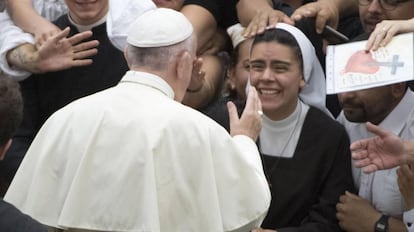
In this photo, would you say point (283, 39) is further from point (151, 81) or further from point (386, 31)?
point (151, 81)

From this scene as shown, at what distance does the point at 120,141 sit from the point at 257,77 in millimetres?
1252

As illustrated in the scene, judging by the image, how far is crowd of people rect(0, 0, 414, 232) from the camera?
3.34 m

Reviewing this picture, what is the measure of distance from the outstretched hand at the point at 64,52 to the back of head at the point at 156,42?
0.88 meters

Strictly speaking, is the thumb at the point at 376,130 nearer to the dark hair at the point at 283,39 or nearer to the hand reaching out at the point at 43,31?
the dark hair at the point at 283,39

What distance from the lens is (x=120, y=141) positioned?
3.33 metres

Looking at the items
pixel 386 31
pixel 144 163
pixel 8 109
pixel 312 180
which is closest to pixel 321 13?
pixel 386 31

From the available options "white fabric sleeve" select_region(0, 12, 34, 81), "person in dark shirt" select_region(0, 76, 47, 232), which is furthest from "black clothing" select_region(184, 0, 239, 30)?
"person in dark shirt" select_region(0, 76, 47, 232)

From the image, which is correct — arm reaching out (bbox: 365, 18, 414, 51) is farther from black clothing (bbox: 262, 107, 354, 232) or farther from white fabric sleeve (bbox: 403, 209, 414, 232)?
white fabric sleeve (bbox: 403, 209, 414, 232)

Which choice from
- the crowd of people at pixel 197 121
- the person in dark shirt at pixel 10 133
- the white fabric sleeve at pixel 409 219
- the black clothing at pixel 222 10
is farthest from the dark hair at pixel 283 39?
the person in dark shirt at pixel 10 133

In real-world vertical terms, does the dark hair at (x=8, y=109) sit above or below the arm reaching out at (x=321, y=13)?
above

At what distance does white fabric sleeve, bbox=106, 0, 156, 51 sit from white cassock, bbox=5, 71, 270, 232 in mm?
981

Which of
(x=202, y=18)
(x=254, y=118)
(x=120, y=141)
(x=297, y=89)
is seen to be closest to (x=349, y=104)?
(x=297, y=89)

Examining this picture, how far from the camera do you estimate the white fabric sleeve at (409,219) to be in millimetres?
3977

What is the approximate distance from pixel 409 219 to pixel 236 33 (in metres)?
1.42
